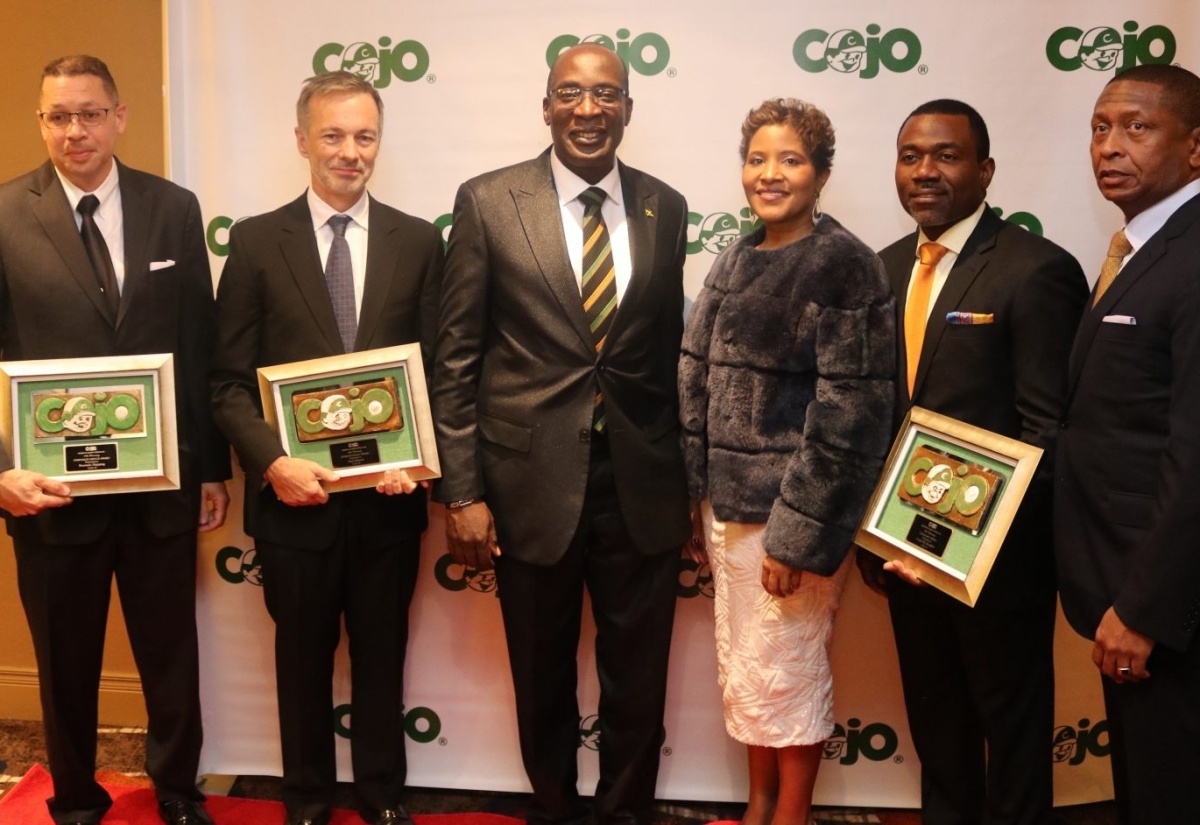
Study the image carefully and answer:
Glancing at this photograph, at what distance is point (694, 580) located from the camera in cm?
303

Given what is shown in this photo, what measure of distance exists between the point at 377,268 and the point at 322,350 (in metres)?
0.26

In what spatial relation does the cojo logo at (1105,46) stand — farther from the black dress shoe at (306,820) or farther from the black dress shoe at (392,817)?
the black dress shoe at (306,820)

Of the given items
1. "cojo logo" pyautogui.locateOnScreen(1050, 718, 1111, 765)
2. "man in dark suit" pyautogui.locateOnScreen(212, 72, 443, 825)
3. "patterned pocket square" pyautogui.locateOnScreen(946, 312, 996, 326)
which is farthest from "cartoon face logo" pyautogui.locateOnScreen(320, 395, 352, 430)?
"cojo logo" pyautogui.locateOnScreen(1050, 718, 1111, 765)

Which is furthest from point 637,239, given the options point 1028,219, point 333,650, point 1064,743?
point 1064,743

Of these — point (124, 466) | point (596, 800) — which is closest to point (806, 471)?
point (596, 800)

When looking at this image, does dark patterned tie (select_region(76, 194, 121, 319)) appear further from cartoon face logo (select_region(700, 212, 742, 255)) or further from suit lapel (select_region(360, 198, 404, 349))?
cartoon face logo (select_region(700, 212, 742, 255))

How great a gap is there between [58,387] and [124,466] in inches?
9.7

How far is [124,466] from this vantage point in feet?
8.25

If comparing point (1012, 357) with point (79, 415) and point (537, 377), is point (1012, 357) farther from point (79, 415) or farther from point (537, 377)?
point (79, 415)

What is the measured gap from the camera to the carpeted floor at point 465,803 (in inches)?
119

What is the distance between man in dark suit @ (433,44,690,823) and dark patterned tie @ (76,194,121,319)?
0.85 metres

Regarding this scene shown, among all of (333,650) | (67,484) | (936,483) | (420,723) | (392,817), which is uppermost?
(936,483)

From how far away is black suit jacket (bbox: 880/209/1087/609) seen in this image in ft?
7.41

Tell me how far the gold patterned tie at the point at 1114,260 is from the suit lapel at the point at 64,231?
92.9 inches
